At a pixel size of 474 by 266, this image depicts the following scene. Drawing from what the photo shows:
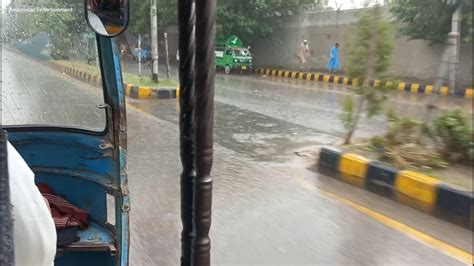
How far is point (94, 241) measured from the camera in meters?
2.14

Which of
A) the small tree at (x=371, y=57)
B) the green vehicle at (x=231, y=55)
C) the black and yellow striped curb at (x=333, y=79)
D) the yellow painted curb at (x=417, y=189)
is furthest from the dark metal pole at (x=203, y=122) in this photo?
the green vehicle at (x=231, y=55)

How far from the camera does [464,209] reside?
158 inches

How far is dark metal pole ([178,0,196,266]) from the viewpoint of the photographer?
5.26ft

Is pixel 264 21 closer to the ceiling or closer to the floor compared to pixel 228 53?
closer to the ceiling

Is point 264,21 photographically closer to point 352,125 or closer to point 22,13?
point 352,125

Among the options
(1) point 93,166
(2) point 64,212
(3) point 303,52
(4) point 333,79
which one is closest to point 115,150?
(1) point 93,166

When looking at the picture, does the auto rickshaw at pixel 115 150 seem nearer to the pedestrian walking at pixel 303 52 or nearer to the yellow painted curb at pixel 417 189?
the yellow painted curb at pixel 417 189

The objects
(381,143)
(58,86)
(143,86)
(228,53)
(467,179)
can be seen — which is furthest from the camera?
(228,53)

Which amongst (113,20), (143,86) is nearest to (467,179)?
(113,20)

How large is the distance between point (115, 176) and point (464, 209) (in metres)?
3.05

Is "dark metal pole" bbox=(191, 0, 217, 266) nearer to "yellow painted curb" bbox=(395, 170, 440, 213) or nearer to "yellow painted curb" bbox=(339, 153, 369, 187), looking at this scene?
"yellow painted curb" bbox=(395, 170, 440, 213)

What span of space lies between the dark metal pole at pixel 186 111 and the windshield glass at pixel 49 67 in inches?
25.3

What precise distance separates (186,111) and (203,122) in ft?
0.27

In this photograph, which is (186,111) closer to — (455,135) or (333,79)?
(455,135)
